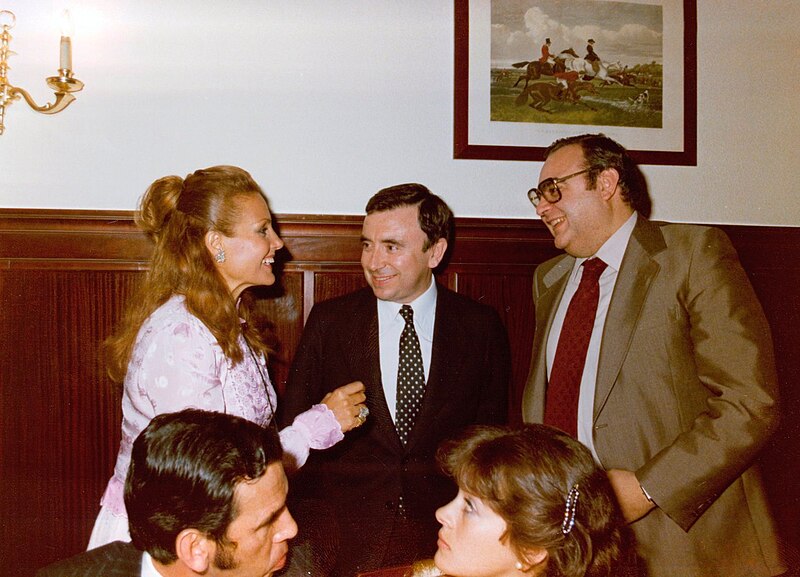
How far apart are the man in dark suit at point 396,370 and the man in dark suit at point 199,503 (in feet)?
3.29

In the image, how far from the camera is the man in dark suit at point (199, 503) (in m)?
1.18

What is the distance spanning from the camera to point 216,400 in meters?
1.70

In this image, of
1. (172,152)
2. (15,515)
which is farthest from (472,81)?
(15,515)

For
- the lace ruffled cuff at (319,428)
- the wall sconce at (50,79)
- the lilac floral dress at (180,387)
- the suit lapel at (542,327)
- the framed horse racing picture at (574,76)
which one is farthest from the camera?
the framed horse racing picture at (574,76)

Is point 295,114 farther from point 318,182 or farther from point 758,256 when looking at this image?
point 758,256

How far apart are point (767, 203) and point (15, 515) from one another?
3.51m

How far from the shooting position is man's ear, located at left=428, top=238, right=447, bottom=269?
249cm

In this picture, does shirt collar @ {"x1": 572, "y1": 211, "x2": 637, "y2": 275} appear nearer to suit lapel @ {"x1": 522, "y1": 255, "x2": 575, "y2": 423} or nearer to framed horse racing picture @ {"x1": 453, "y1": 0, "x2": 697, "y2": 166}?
suit lapel @ {"x1": 522, "y1": 255, "x2": 575, "y2": 423}

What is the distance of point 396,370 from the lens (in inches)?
93.9

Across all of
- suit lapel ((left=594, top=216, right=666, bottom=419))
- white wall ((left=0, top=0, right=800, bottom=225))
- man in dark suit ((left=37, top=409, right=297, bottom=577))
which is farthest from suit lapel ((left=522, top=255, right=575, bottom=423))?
man in dark suit ((left=37, top=409, right=297, bottom=577))

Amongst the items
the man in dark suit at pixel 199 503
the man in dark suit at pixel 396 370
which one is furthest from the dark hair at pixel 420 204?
the man in dark suit at pixel 199 503

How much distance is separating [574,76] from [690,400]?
1.62m

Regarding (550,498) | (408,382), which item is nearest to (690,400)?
(550,498)

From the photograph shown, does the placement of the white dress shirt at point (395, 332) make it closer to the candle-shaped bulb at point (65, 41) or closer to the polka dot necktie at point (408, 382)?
the polka dot necktie at point (408, 382)
